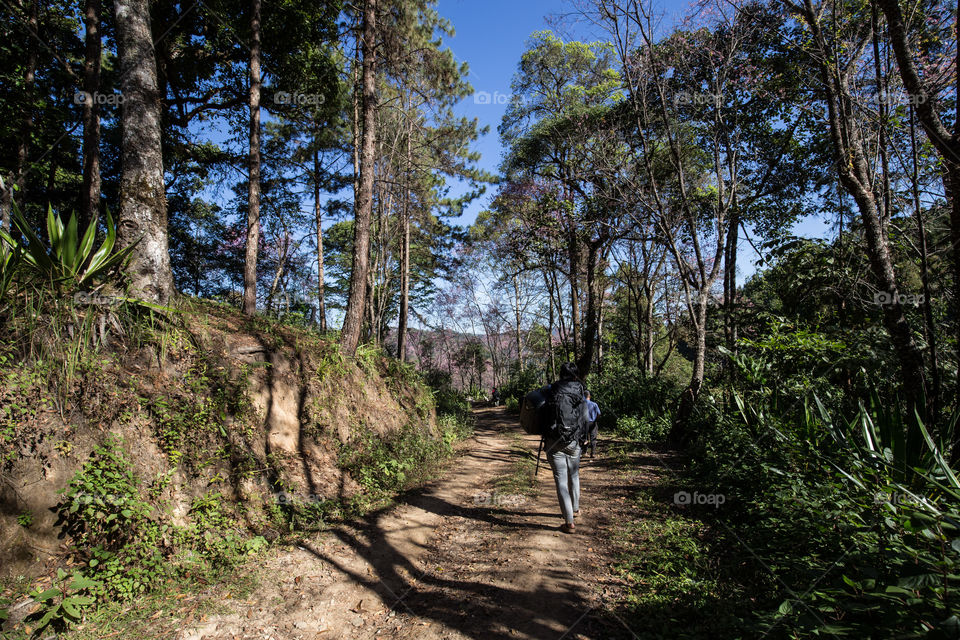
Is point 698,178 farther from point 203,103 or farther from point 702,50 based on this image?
point 203,103

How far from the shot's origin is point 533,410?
16.3 feet

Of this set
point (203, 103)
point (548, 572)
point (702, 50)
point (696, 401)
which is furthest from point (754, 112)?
point (203, 103)

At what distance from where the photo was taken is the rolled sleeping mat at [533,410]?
4855 mm

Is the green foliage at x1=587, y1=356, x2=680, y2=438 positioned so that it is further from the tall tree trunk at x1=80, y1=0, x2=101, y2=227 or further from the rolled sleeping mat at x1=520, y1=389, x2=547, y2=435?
the tall tree trunk at x1=80, y1=0, x2=101, y2=227

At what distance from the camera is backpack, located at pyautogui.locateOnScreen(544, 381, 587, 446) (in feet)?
14.8

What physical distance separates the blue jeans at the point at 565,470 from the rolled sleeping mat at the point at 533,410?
1.00ft

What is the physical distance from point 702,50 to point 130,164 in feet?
33.7

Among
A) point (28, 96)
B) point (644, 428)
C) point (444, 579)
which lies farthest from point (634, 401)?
point (28, 96)

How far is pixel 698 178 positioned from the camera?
40.2 ft

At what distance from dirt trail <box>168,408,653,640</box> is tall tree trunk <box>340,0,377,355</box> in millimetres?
3413

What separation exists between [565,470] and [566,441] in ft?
1.16

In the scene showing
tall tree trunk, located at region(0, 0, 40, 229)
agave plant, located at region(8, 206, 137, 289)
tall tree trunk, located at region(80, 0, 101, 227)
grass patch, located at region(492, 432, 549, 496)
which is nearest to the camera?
agave plant, located at region(8, 206, 137, 289)

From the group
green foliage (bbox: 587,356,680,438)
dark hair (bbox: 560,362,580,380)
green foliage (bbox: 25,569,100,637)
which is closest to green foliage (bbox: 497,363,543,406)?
green foliage (bbox: 587,356,680,438)

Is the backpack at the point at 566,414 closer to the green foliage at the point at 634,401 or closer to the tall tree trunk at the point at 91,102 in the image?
the green foliage at the point at 634,401
